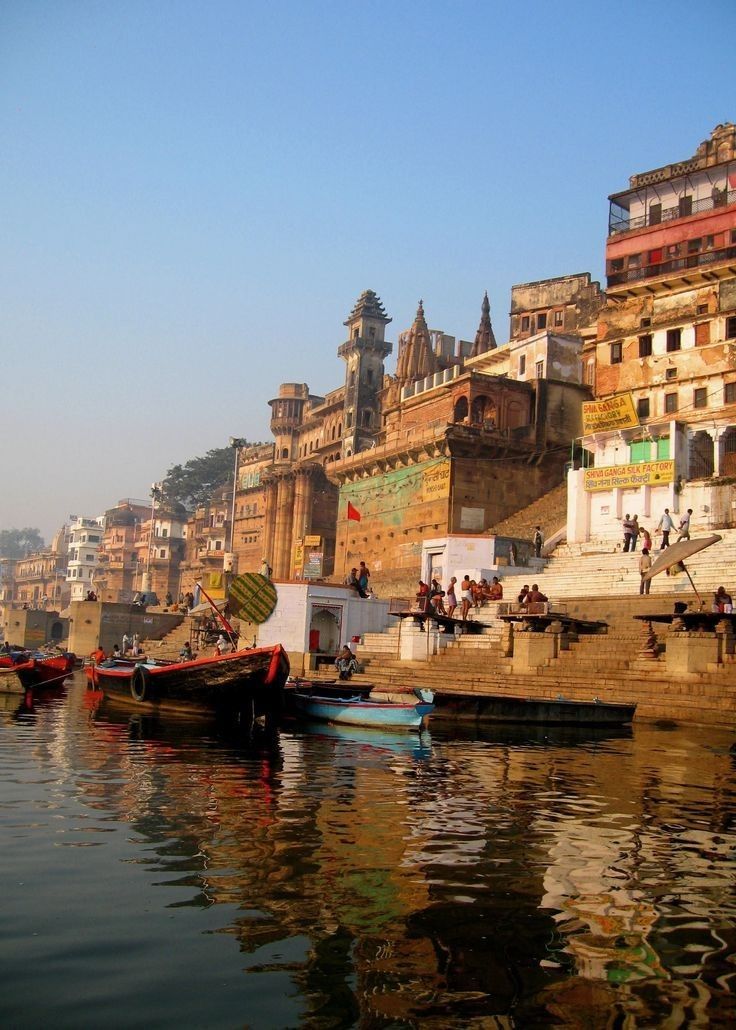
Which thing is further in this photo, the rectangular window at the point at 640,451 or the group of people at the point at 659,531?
the rectangular window at the point at 640,451

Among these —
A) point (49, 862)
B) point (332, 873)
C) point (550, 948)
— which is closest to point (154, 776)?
point (49, 862)

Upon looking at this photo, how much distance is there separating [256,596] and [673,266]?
2157 cm

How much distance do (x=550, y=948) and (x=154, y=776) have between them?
6.77 meters

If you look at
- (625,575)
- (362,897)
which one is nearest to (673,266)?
(625,575)

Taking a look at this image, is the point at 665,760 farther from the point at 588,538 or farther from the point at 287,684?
the point at 588,538

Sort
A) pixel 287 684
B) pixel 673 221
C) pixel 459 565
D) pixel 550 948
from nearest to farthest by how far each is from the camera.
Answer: pixel 550 948, pixel 287 684, pixel 459 565, pixel 673 221

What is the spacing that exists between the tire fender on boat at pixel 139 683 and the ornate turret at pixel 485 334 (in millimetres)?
51731

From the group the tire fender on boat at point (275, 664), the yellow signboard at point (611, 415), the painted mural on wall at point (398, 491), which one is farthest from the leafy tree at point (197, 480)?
the tire fender on boat at point (275, 664)

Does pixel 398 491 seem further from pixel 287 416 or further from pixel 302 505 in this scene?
pixel 287 416

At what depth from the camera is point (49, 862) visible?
6.47 metres

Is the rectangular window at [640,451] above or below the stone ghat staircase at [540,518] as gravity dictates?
above

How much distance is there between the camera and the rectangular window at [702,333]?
34.5 meters

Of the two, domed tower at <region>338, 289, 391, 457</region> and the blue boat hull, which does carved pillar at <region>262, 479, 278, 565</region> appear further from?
the blue boat hull

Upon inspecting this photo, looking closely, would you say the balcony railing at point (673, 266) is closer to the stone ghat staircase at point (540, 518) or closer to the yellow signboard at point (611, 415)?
the yellow signboard at point (611, 415)
